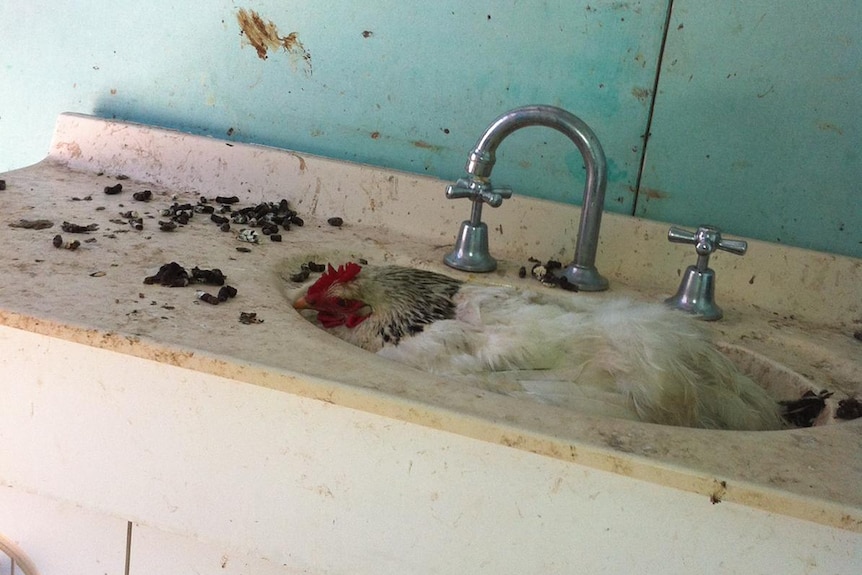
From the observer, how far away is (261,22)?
1.62 metres

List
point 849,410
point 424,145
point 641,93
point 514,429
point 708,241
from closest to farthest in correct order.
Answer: point 514,429
point 849,410
point 708,241
point 641,93
point 424,145

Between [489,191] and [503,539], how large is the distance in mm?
654

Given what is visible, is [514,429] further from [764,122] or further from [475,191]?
[764,122]

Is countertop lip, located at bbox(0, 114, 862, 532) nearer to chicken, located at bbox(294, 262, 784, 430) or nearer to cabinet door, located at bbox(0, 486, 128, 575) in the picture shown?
chicken, located at bbox(294, 262, 784, 430)

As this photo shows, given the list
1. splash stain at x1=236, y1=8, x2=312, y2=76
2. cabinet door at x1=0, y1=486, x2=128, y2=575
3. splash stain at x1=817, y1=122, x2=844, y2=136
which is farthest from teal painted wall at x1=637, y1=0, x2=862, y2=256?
cabinet door at x1=0, y1=486, x2=128, y2=575

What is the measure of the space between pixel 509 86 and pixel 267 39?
1.73 feet

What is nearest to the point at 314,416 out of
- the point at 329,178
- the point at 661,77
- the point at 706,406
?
the point at 706,406

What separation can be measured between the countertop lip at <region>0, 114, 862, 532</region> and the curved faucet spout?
0.51 m

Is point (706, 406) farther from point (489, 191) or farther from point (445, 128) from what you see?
point (445, 128)

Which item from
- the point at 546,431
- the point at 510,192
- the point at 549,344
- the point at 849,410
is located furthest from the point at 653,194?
the point at 546,431

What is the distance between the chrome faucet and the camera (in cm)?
130

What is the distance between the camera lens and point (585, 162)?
4.30 ft

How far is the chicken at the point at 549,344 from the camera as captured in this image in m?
1.09

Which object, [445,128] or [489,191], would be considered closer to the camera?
[489,191]
